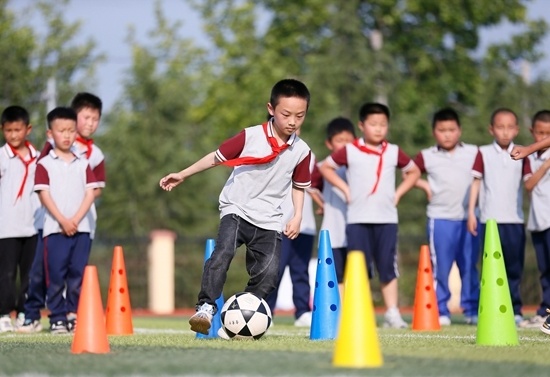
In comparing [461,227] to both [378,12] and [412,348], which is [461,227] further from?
[378,12]

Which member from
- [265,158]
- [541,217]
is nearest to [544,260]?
[541,217]

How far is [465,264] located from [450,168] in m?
1.14

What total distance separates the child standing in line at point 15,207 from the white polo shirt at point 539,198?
5.39 meters

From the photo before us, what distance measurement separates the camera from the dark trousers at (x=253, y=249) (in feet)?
29.3

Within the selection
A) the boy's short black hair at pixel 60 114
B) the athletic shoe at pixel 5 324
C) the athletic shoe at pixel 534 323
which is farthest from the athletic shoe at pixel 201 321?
the athletic shoe at pixel 534 323

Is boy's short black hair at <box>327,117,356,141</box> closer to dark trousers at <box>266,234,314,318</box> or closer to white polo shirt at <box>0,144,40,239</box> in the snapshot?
dark trousers at <box>266,234,314,318</box>

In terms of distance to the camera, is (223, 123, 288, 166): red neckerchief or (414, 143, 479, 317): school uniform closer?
(223, 123, 288, 166): red neckerchief

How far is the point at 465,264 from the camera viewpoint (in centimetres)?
1305

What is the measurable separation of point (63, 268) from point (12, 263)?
0.91 m

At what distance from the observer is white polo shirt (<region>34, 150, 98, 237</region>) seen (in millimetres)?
11055

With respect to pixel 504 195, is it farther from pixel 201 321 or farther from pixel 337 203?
pixel 201 321

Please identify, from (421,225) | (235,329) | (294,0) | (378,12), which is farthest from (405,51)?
(235,329)

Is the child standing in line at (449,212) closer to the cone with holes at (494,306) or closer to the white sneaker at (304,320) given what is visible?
the white sneaker at (304,320)

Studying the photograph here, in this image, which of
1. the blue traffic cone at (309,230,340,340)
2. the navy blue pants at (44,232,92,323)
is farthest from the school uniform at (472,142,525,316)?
the navy blue pants at (44,232,92,323)
